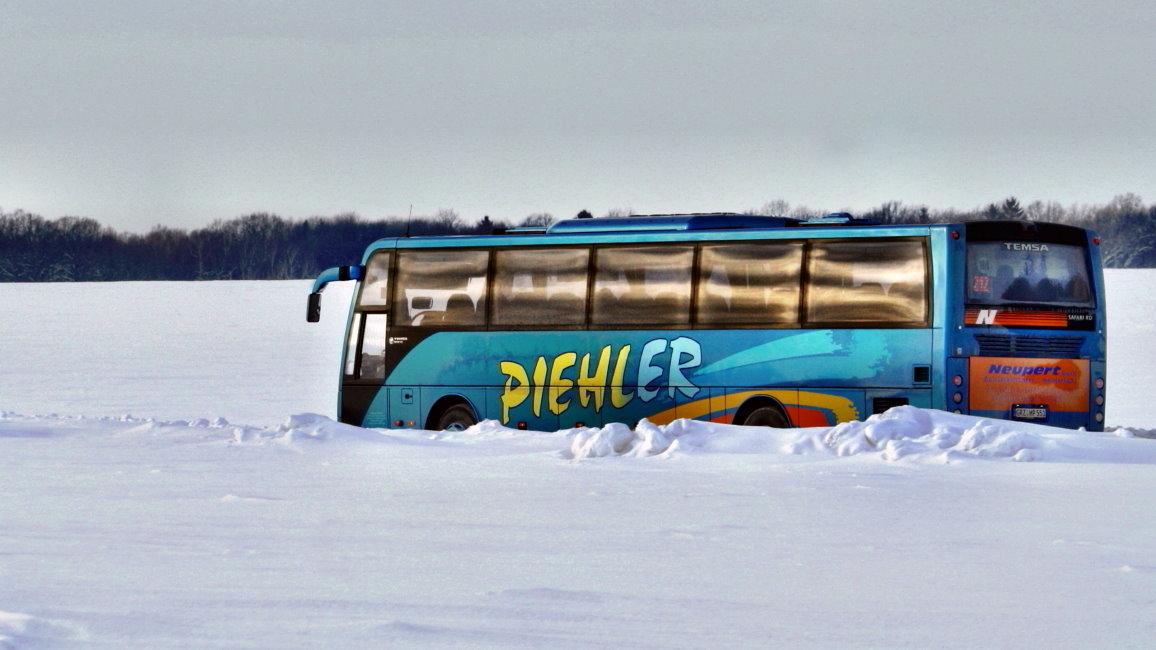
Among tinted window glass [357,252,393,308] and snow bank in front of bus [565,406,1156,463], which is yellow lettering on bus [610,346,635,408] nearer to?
snow bank in front of bus [565,406,1156,463]

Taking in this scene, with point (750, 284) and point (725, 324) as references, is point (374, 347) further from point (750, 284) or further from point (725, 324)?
point (750, 284)

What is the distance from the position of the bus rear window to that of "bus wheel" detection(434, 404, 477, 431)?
232 inches

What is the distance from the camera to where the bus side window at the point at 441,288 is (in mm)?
19672

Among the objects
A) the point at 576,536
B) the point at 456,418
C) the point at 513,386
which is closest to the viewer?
the point at 576,536

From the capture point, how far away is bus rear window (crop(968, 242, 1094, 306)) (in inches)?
686

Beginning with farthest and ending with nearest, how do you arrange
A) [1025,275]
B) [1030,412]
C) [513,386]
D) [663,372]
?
1. [513,386]
2. [663,372]
3. [1025,275]
4. [1030,412]

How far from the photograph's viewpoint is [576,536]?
34.1 feet

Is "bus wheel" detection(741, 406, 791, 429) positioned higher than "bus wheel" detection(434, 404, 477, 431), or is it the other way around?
"bus wheel" detection(741, 406, 791, 429)

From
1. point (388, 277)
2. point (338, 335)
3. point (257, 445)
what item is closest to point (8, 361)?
point (338, 335)

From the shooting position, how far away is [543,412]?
1928 cm

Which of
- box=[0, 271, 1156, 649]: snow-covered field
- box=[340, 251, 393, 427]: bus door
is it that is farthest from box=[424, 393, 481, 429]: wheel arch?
box=[0, 271, 1156, 649]: snow-covered field

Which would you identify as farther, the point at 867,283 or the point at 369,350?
the point at 369,350

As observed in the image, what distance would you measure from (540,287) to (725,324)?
2.29m

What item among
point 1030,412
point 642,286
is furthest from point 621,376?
point 1030,412
